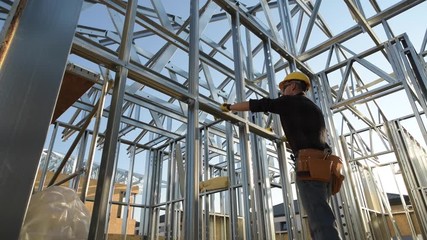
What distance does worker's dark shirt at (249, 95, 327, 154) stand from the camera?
256cm

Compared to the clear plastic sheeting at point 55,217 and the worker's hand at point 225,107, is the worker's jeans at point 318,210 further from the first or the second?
the clear plastic sheeting at point 55,217

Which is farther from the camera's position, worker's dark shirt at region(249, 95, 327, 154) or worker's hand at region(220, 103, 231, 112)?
worker's hand at region(220, 103, 231, 112)

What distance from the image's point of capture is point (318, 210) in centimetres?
221

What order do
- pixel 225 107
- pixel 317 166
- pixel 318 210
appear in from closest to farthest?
pixel 318 210
pixel 317 166
pixel 225 107

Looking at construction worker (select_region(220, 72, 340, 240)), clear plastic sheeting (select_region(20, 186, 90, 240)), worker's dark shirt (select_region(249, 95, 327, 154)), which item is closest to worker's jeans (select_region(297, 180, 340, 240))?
construction worker (select_region(220, 72, 340, 240))

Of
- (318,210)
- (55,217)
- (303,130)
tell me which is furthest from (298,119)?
(55,217)

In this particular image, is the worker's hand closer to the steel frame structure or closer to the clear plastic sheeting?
the steel frame structure

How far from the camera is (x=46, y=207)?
4.92 feet

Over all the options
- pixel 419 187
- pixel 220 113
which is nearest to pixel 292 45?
pixel 220 113

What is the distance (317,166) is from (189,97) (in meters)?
1.28

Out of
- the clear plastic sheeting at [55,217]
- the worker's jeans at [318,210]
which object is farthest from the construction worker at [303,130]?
the clear plastic sheeting at [55,217]

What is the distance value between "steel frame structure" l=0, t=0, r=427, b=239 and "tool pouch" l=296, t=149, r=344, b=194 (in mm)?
644

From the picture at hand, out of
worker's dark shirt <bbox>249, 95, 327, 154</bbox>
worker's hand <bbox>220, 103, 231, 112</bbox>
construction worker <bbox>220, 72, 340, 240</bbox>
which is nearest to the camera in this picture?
construction worker <bbox>220, 72, 340, 240</bbox>

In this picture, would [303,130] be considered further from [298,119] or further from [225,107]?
[225,107]
